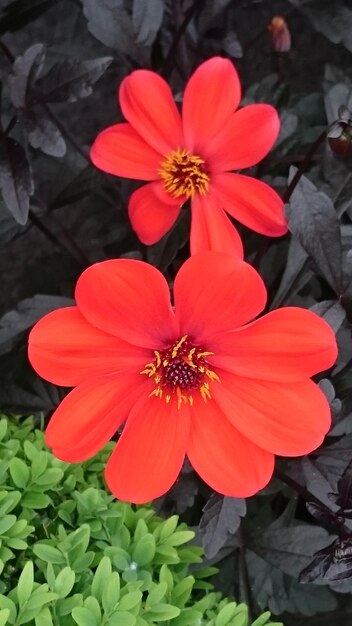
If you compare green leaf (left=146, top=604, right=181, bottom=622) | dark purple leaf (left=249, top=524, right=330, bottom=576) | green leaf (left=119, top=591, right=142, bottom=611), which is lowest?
dark purple leaf (left=249, top=524, right=330, bottom=576)

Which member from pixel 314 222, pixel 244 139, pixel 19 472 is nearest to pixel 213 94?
pixel 244 139

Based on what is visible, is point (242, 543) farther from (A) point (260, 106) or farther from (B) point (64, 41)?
(B) point (64, 41)

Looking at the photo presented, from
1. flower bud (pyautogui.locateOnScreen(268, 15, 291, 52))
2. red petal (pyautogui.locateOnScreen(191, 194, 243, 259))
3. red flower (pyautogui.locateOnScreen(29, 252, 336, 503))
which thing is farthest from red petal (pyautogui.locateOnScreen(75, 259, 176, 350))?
flower bud (pyautogui.locateOnScreen(268, 15, 291, 52))

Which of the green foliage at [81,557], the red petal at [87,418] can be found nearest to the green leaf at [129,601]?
the green foliage at [81,557]

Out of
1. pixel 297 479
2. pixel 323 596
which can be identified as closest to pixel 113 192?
pixel 297 479

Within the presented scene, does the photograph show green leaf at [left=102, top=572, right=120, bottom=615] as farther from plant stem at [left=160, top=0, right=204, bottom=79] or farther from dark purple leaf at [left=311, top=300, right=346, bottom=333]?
plant stem at [left=160, top=0, right=204, bottom=79]

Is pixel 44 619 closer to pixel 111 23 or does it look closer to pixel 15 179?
pixel 15 179
